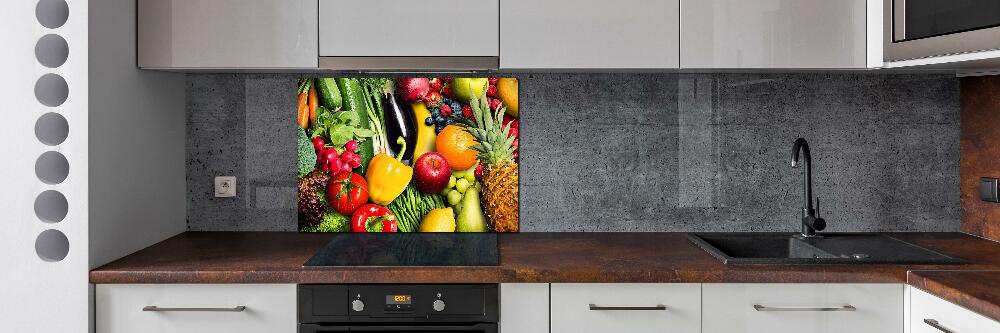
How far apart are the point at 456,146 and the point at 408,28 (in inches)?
19.4

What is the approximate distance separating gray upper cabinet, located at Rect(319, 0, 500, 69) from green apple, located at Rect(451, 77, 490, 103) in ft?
1.05

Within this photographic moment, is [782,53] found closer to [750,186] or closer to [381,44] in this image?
[750,186]

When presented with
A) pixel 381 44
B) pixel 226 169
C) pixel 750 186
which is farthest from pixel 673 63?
pixel 226 169

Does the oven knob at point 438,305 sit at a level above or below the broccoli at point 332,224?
below

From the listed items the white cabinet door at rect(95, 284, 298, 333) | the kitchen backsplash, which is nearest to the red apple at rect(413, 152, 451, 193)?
the kitchen backsplash

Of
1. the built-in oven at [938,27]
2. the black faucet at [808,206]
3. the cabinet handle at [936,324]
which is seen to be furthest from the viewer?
the black faucet at [808,206]

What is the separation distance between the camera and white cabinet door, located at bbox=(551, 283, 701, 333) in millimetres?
1816

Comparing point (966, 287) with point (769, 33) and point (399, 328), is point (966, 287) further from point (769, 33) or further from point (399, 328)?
point (399, 328)

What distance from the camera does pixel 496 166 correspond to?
2439 millimetres

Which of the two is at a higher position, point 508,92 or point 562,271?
point 508,92

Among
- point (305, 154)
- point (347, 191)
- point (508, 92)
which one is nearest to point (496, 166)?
point (508, 92)

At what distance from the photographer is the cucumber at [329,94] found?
2.41 metres

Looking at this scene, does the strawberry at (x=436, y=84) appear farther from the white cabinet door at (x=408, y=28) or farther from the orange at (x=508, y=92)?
the white cabinet door at (x=408, y=28)

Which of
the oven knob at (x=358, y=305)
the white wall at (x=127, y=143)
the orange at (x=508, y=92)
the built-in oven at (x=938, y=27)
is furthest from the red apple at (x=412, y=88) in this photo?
the built-in oven at (x=938, y=27)
